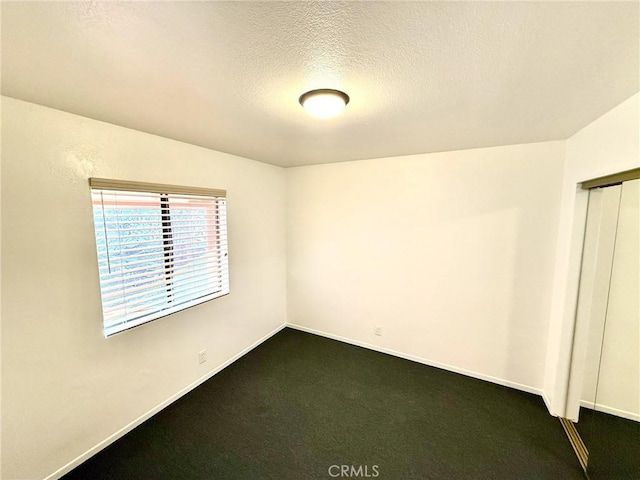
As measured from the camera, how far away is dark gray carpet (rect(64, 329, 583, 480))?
1752 mm

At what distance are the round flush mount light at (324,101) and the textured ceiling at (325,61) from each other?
4 cm

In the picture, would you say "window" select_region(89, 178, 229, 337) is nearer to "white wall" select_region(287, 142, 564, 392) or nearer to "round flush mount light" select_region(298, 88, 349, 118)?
"white wall" select_region(287, 142, 564, 392)

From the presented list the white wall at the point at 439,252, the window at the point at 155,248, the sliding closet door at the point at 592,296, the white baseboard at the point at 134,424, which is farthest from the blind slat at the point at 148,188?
the sliding closet door at the point at 592,296

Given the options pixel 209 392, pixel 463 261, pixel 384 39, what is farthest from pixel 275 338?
pixel 384 39

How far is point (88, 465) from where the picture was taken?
1766 millimetres

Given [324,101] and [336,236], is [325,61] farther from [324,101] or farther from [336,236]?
[336,236]

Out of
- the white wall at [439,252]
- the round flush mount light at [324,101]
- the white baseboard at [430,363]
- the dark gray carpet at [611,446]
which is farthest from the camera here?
the white baseboard at [430,363]

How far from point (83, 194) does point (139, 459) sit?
6.10 ft

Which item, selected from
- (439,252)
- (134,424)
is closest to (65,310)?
(134,424)

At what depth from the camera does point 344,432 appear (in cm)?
205

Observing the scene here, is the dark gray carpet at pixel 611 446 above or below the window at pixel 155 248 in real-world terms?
below

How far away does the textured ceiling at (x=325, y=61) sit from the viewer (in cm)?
83

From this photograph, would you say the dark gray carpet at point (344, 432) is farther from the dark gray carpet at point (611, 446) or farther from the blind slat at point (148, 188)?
the blind slat at point (148, 188)

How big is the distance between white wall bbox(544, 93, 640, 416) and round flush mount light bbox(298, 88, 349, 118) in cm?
161
